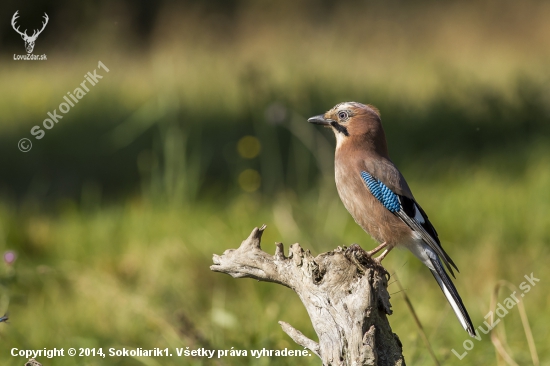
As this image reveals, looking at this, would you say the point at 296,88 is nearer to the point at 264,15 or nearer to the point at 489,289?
the point at 489,289

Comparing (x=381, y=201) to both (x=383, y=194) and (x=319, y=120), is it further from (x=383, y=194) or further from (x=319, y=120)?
(x=319, y=120)

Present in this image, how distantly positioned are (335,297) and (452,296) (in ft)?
3.04

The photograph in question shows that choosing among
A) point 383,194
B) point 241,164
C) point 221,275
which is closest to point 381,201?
point 383,194

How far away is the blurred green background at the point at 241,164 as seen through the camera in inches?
202

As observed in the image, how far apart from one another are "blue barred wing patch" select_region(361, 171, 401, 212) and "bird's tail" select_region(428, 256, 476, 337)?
0.34m

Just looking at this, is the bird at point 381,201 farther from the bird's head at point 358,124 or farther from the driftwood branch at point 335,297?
the driftwood branch at point 335,297

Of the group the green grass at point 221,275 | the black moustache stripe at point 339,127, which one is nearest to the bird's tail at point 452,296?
the green grass at point 221,275

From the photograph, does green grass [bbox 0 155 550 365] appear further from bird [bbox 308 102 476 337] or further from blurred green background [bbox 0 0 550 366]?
bird [bbox 308 102 476 337]

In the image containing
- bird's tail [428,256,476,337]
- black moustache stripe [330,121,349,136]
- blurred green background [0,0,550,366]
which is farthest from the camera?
blurred green background [0,0,550,366]

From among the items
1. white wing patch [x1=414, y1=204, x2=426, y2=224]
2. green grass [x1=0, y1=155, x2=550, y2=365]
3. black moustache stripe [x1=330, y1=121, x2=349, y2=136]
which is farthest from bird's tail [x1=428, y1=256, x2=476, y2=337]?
black moustache stripe [x1=330, y1=121, x2=349, y2=136]

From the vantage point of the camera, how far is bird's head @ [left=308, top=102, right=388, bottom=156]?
402 cm

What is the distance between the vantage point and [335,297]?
293cm

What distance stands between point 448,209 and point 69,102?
5.41m

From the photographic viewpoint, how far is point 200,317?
525cm
